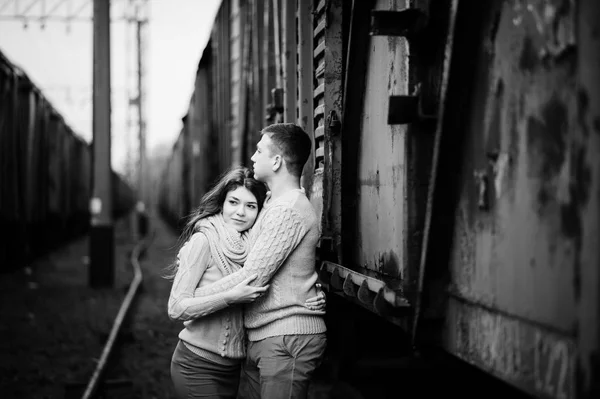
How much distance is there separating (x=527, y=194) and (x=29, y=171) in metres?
12.2

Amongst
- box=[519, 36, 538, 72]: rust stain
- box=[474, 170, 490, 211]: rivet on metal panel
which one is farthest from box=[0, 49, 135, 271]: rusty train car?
box=[519, 36, 538, 72]: rust stain

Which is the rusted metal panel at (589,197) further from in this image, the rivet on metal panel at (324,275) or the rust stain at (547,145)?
the rivet on metal panel at (324,275)

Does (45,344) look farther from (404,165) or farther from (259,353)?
(404,165)

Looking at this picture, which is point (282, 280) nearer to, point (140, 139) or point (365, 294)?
point (365, 294)

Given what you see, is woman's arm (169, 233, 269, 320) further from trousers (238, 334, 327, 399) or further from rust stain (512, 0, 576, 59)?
rust stain (512, 0, 576, 59)

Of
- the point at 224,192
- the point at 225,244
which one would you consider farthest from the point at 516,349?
the point at 224,192

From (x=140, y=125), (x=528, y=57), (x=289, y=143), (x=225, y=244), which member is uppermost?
(x=140, y=125)

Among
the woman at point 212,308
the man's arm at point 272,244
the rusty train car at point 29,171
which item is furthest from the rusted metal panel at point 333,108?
the rusty train car at point 29,171

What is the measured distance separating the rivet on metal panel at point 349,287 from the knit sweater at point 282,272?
0.20 m

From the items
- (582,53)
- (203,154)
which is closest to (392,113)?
(582,53)

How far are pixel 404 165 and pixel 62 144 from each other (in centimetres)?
1646

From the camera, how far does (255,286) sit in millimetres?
2621

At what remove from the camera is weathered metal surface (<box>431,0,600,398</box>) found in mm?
1510

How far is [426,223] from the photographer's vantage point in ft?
7.55
